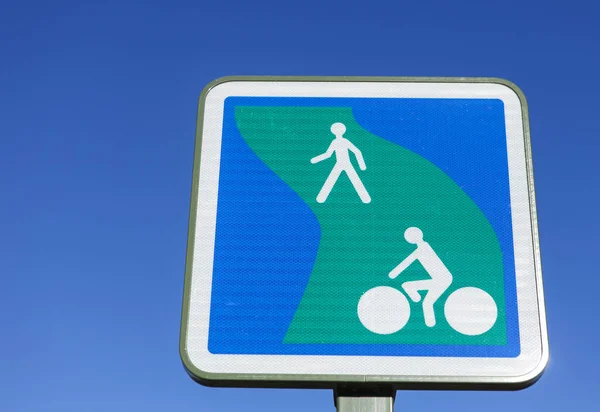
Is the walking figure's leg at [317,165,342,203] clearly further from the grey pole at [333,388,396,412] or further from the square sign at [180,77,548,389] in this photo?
the grey pole at [333,388,396,412]

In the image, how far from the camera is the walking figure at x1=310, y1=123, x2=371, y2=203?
2.22 m

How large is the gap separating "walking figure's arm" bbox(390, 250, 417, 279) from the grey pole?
0.32 m

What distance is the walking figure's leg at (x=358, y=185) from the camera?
7.24ft

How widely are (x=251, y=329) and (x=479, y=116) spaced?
1.00 m

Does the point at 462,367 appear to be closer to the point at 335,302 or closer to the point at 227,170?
the point at 335,302

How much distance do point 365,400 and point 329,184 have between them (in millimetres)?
647

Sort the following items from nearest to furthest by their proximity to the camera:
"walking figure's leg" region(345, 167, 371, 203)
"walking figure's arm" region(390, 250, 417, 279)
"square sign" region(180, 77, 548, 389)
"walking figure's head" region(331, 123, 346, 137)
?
"square sign" region(180, 77, 548, 389) → "walking figure's arm" region(390, 250, 417, 279) → "walking figure's leg" region(345, 167, 371, 203) → "walking figure's head" region(331, 123, 346, 137)

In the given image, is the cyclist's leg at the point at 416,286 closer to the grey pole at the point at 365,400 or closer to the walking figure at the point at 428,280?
the walking figure at the point at 428,280

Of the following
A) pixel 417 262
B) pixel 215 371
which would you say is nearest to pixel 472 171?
pixel 417 262

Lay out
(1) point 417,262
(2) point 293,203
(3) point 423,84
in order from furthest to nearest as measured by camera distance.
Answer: (3) point 423,84, (2) point 293,203, (1) point 417,262

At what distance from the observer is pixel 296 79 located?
2459 mm

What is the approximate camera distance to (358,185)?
223cm

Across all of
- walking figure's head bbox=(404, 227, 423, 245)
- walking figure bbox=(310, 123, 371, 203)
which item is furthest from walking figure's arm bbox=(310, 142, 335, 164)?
walking figure's head bbox=(404, 227, 423, 245)

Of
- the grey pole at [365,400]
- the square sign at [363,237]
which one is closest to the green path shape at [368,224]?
the square sign at [363,237]
